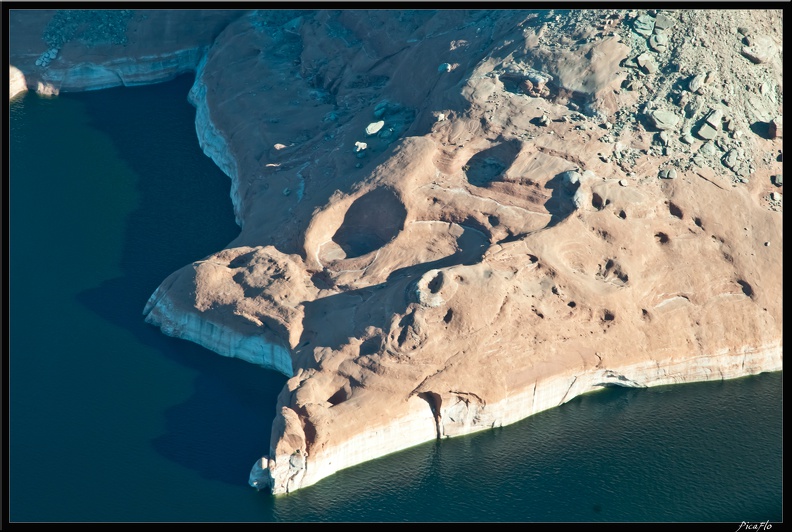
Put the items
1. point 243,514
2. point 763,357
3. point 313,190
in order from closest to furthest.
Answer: point 243,514, point 763,357, point 313,190

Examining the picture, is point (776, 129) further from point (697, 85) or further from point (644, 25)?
point (644, 25)

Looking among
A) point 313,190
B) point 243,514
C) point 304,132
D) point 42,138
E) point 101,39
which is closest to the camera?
point 243,514

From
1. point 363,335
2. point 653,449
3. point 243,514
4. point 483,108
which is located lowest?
point 653,449

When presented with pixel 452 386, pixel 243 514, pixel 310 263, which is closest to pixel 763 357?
pixel 452 386

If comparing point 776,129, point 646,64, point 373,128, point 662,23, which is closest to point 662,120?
point 646,64

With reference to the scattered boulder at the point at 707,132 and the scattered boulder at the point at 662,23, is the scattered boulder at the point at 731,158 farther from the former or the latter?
the scattered boulder at the point at 662,23

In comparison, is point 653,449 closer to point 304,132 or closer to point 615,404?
point 615,404
